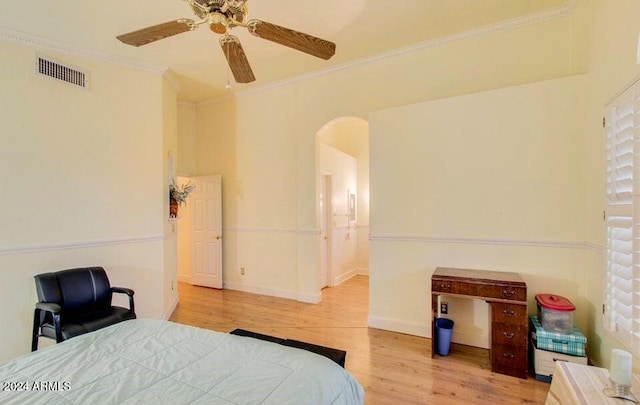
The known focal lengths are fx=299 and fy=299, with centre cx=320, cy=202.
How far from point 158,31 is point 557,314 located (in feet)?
12.4

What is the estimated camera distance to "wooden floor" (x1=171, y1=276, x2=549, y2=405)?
233cm

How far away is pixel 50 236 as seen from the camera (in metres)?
2.99

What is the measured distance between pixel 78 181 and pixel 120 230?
673mm

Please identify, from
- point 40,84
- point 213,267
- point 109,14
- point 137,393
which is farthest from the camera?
point 213,267

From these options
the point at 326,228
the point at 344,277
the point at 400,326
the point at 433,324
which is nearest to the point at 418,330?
the point at 400,326

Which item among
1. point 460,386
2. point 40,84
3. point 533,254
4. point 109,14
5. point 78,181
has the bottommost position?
point 460,386

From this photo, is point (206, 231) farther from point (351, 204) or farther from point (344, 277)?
point (351, 204)

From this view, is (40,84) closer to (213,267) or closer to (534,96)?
(213,267)

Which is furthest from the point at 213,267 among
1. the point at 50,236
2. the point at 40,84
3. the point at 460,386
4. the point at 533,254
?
the point at 533,254

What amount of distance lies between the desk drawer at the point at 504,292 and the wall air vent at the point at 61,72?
4.54 meters

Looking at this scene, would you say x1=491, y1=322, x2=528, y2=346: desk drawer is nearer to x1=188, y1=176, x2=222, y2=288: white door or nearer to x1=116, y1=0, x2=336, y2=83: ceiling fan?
x1=116, y1=0, x2=336, y2=83: ceiling fan

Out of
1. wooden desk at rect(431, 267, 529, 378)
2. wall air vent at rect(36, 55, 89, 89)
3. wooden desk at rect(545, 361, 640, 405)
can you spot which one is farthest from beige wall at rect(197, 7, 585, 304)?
wall air vent at rect(36, 55, 89, 89)

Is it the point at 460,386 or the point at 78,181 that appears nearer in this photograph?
the point at 460,386

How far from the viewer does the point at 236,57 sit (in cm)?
229
